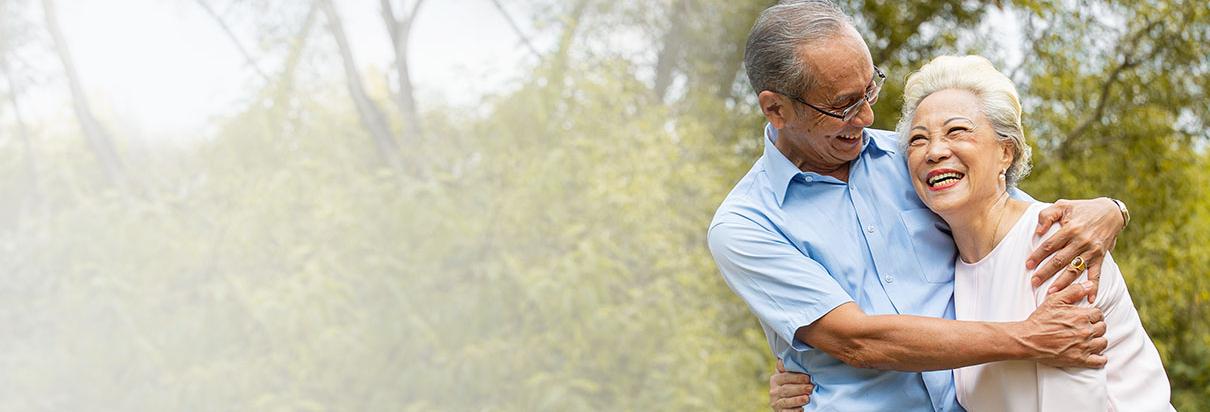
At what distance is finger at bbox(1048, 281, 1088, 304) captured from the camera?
Result: 1573mm

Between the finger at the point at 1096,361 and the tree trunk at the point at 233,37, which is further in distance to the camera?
the tree trunk at the point at 233,37

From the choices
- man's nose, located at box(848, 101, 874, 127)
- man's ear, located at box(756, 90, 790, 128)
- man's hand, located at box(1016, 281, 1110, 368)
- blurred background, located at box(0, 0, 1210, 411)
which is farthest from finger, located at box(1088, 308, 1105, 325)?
blurred background, located at box(0, 0, 1210, 411)

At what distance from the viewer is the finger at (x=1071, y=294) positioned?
5.16 ft

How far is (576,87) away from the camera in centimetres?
517

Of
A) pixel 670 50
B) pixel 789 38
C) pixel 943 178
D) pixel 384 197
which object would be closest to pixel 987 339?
pixel 943 178

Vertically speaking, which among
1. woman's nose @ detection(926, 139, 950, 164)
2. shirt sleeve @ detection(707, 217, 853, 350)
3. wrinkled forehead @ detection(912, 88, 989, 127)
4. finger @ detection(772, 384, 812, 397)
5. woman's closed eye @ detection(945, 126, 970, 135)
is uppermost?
wrinkled forehead @ detection(912, 88, 989, 127)

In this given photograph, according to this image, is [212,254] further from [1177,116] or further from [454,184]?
[1177,116]

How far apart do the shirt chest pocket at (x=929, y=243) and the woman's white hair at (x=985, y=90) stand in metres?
0.12

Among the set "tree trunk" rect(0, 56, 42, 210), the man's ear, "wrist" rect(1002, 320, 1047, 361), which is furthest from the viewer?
"tree trunk" rect(0, 56, 42, 210)

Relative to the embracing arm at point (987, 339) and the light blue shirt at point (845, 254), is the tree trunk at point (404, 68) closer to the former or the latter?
the light blue shirt at point (845, 254)

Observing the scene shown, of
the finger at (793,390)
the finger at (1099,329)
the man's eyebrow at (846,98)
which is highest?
the man's eyebrow at (846,98)

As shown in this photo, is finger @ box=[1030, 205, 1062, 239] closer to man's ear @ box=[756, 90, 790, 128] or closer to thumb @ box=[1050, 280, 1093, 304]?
thumb @ box=[1050, 280, 1093, 304]

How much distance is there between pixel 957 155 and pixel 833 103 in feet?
0.64

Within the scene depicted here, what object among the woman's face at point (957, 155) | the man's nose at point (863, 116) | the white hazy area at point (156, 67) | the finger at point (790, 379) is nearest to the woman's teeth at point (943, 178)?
the woman's face at point (957, 155)
